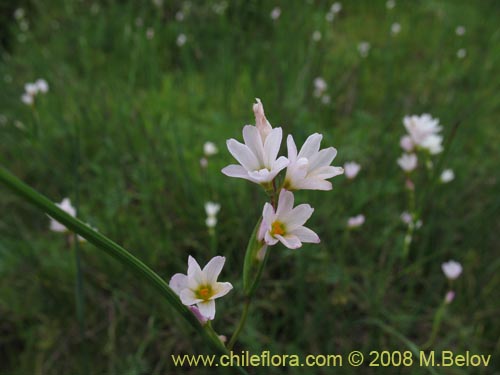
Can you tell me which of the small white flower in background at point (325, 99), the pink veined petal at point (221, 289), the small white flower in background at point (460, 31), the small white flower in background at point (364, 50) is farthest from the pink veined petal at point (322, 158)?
the small white flower in background at point (460, 31)

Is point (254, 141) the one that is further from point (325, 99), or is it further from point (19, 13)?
point (19, 13)

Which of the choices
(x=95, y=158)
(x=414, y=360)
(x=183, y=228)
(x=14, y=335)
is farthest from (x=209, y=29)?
(x=414, y=360)

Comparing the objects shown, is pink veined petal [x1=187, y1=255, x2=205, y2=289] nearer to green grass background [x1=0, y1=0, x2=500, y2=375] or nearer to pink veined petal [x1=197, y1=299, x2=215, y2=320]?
pink veined petal [x1=197, y1=299, x2=215, y2=320]

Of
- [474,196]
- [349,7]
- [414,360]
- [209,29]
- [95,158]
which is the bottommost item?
[414,360]

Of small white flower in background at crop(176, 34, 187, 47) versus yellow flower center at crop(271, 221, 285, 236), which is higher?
small white flower in background at crop(176, 34, 187, 47)

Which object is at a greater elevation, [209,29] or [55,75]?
[209,29]

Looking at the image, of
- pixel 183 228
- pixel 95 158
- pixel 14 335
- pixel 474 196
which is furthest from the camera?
pixel 95 158

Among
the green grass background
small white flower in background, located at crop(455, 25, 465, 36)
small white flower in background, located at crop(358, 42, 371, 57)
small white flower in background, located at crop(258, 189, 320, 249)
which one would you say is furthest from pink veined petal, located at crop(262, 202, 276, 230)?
small white flower in background, located at crop(455, 25, 465, 36)

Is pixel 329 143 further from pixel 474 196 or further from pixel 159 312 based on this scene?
pixel 159 312

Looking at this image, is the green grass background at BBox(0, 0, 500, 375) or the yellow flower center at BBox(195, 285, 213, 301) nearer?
the yellow flower center at BBox(195, 285, 213, 301)
